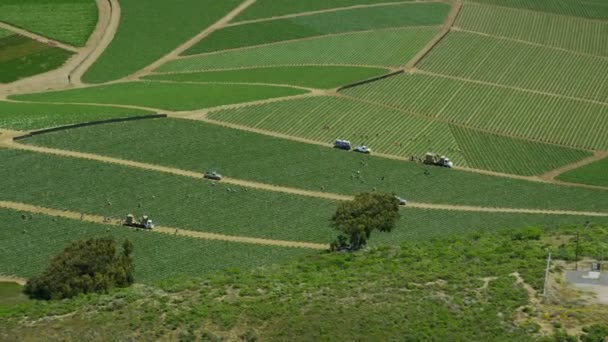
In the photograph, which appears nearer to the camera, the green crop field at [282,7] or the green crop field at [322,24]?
the green crop field at [322,24]

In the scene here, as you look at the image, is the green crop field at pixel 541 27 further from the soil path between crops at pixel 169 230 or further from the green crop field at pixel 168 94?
the soil path between crops at pixel 169 230

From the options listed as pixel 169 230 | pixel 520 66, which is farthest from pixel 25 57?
pixel 520 66

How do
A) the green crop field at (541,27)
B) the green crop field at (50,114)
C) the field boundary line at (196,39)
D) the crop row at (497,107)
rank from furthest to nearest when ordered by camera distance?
1. the green crop field at (541,27)
2. the field boundary line at (196,39)
3. the crop row at (497,107)
4. the green crop field at (50,114)

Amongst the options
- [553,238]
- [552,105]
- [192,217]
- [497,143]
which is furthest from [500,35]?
[553,238]

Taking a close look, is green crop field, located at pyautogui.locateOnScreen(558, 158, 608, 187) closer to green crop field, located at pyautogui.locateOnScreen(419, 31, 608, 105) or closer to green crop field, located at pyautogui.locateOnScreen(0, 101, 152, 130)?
green crop field, located at pyautogui.locateOnScreen(419, 31, 608, 105)

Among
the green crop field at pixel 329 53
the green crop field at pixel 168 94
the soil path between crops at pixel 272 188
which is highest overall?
the green crop field at pixel 329 53

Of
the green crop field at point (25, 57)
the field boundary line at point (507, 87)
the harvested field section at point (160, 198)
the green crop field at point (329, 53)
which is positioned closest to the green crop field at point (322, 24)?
the green crop field at point (329, 53)
